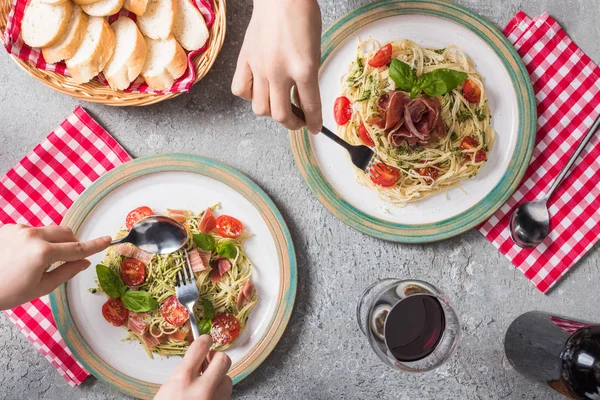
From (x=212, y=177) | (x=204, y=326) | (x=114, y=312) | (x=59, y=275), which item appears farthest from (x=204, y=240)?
(x=59, y=275)

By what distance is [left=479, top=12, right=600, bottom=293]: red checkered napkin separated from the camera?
126 inches

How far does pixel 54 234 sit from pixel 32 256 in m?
0.14

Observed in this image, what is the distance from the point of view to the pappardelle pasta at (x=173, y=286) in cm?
298

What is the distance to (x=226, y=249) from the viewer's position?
9.78 ft

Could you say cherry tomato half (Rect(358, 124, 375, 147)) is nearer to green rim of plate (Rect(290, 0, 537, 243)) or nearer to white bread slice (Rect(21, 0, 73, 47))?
green rim of plate (Rect(290, 0, 537, 243))

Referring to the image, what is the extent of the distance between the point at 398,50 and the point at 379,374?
1.81 m

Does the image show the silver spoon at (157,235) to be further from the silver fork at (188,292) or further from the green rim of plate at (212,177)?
the green rim of plate at (212,177)

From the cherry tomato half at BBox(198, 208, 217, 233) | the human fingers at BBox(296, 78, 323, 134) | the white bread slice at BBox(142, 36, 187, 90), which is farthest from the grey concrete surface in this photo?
the human fingers at BBox(296, 78, 323, 134)

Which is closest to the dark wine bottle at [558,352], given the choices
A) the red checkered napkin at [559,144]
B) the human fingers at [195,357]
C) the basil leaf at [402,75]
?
the red checkered napkin at [559,144]

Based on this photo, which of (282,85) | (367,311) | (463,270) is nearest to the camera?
(282,85)

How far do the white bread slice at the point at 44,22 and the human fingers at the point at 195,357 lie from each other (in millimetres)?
1650

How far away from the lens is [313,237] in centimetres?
321

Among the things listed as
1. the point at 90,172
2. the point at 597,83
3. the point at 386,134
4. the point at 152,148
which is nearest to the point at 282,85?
the point at 386,134

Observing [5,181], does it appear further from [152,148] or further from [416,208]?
[416,208]
